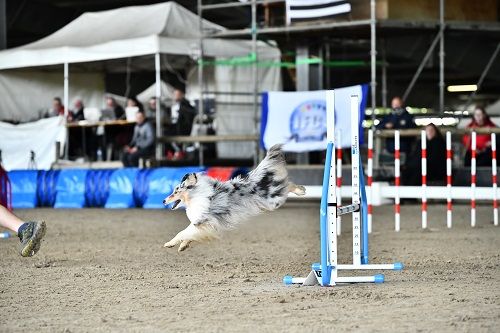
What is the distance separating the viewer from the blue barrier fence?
16.6 meters

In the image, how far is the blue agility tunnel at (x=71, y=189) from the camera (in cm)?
1744

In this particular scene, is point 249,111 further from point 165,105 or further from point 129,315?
point 129,315

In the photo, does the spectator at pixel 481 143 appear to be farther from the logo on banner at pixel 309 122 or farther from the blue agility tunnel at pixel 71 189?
the blue agility tunnel at pixel 71 189

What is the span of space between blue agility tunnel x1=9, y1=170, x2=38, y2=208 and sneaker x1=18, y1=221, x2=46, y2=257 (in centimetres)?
1004

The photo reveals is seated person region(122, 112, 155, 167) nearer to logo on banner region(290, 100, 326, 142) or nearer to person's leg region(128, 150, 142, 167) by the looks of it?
person's leg region(128, 150, 142, 167)

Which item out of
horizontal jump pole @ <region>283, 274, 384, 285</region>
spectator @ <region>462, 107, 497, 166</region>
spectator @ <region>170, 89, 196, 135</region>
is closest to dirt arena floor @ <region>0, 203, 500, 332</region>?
horizontal jump pole @ <region>283, 274, 384, 285</region>

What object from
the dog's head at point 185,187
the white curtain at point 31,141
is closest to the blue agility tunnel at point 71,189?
the white curtain at point 31,141

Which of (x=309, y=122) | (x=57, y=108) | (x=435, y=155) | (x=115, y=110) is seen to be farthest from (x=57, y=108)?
(x=435, y=155)

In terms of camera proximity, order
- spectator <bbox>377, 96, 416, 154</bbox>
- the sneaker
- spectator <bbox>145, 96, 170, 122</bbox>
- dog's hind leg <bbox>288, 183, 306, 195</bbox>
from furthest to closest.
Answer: spectator <bbox>145, 96, 170, 122</bbox>
spectator <bbox>377, 96, 416, 154</bbox>
dog's hind leg <bbox>288, 183, 306, 195</bbox>
the sneaker

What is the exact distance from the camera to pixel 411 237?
11039 millimetres

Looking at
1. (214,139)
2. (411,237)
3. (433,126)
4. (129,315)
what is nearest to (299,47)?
(214,139)

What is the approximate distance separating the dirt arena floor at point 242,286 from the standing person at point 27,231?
235 millimetres

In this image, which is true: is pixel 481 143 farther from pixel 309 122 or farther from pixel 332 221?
pixel 332 221

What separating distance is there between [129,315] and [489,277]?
2918 millimetres
